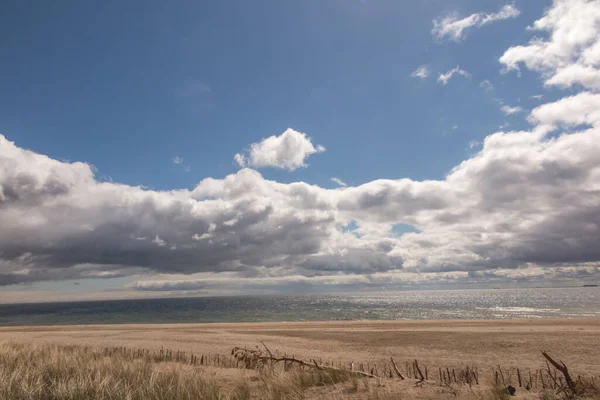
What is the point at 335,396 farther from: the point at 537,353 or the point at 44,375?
the point at 537,353

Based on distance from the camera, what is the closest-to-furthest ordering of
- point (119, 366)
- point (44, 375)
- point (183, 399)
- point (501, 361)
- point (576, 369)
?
point (183, 399) → point (44, 375) → point (119, 366) → point (576, 369) → point (501, 361)

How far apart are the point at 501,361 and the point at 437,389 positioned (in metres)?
14.8

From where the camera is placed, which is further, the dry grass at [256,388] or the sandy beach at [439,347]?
the sandy beach at [439,347]

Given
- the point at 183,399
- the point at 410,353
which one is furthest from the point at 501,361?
the point at 183,399

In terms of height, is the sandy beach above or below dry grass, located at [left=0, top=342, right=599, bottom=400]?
below

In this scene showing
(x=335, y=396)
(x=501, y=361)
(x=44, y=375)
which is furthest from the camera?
(x=501, y=361)

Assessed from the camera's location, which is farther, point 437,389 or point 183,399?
point 437,389

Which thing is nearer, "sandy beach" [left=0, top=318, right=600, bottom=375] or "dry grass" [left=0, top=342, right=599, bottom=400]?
"dry grass" [left=0, top=342, right=599, bottom=400]

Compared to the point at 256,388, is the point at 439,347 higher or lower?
lower

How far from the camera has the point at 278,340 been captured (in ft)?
109

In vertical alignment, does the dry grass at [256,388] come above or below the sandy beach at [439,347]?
above

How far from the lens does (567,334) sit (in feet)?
105

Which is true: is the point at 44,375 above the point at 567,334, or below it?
above

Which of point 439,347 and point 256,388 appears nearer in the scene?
point 256,388
